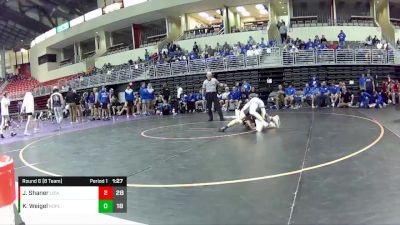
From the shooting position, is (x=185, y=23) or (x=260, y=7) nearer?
(x=260, y=7)

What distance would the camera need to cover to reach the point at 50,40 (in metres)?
46.6

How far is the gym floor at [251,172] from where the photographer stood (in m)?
4.16

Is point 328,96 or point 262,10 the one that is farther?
point 262,10

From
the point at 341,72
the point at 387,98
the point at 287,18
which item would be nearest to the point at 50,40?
the point at 287,18

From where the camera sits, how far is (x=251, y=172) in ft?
19.9

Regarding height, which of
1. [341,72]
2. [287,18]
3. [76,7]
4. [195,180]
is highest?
[76,7]

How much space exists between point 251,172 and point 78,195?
3.47 metres

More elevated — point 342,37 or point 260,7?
point 260,7

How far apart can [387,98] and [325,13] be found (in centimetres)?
1246

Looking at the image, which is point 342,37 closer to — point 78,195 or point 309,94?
point 309,94

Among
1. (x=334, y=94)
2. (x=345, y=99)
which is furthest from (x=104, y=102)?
(x=345, y=99)

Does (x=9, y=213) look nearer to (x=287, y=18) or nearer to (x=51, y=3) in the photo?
(x=287, y=18)

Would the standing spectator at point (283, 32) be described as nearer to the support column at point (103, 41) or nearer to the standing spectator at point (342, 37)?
the standing spectator at point (342, 37)

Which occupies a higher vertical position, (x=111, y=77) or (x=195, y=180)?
(x=111, y=77)
